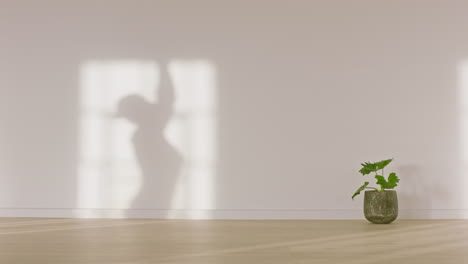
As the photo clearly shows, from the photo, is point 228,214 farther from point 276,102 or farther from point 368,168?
point 368,168

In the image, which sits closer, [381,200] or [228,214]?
[381,200]

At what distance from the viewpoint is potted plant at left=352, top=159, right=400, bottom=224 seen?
4398 millimetres

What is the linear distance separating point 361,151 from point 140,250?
2.46 m

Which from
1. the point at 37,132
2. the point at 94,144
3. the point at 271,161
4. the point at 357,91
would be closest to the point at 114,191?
the point at 94,144

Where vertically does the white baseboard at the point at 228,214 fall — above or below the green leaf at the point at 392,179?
below

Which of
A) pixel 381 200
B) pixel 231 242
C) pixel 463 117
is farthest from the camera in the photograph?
pixel 463 117

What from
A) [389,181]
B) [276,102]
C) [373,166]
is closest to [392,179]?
[389,181]

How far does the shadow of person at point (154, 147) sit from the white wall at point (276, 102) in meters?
0.06

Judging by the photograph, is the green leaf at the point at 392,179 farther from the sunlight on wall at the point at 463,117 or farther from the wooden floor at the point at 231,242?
the sunlight on wall at the point at 463,117

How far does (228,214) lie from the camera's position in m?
4.94

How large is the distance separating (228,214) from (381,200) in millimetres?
1251

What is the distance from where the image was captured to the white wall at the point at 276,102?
490 cm

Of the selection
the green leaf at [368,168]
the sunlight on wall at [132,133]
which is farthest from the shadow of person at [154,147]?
the green leaf at [368,168]

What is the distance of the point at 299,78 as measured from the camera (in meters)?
5.00
